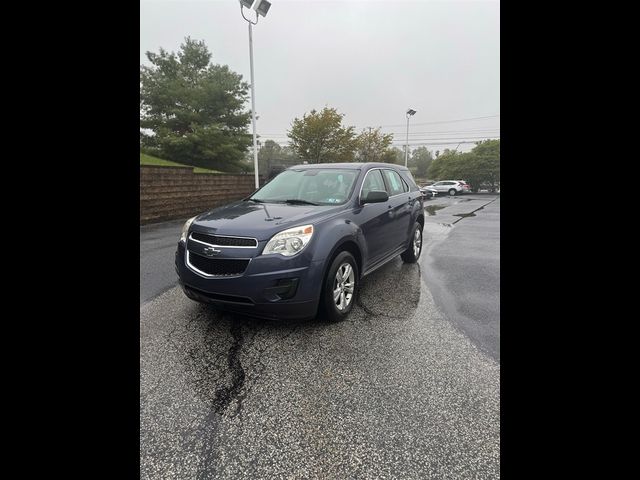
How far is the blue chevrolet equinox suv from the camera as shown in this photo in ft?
9.29

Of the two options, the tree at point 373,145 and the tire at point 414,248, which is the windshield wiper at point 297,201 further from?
the tree at point 373,145

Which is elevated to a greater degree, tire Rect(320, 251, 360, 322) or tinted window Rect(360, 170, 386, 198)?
tinted window Rect(360, 170, 386, 198)

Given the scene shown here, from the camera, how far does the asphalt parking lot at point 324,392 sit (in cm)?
172

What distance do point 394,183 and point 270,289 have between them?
295 centimetres

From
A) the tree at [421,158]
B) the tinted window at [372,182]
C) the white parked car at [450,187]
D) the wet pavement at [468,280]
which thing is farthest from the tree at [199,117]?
the tree at [421,158]

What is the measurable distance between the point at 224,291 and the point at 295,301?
24.6 inches

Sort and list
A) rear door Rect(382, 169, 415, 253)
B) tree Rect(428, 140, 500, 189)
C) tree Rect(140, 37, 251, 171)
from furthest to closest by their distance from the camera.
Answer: tree Rect(428, 140, 500, 189), tree Rect(140, 37, 251, 171), rear door Rect(382, 169, 415, 253)

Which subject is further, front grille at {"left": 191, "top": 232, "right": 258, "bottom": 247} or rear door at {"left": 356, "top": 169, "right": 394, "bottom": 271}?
rear door at {"left": 356, "top": 169, "right": 394, "bottom": 271}

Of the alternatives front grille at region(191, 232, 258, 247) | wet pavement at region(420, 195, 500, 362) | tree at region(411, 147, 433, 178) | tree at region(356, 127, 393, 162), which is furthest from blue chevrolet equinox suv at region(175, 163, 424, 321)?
tree at region(411, 147, 433, 178)

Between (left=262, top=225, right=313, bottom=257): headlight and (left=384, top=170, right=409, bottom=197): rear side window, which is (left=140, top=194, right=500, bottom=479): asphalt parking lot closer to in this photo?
(left=262, top=225, right=313, bottom=257): headlight

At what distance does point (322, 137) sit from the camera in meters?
23.4

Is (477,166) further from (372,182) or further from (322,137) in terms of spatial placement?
(372,182)
